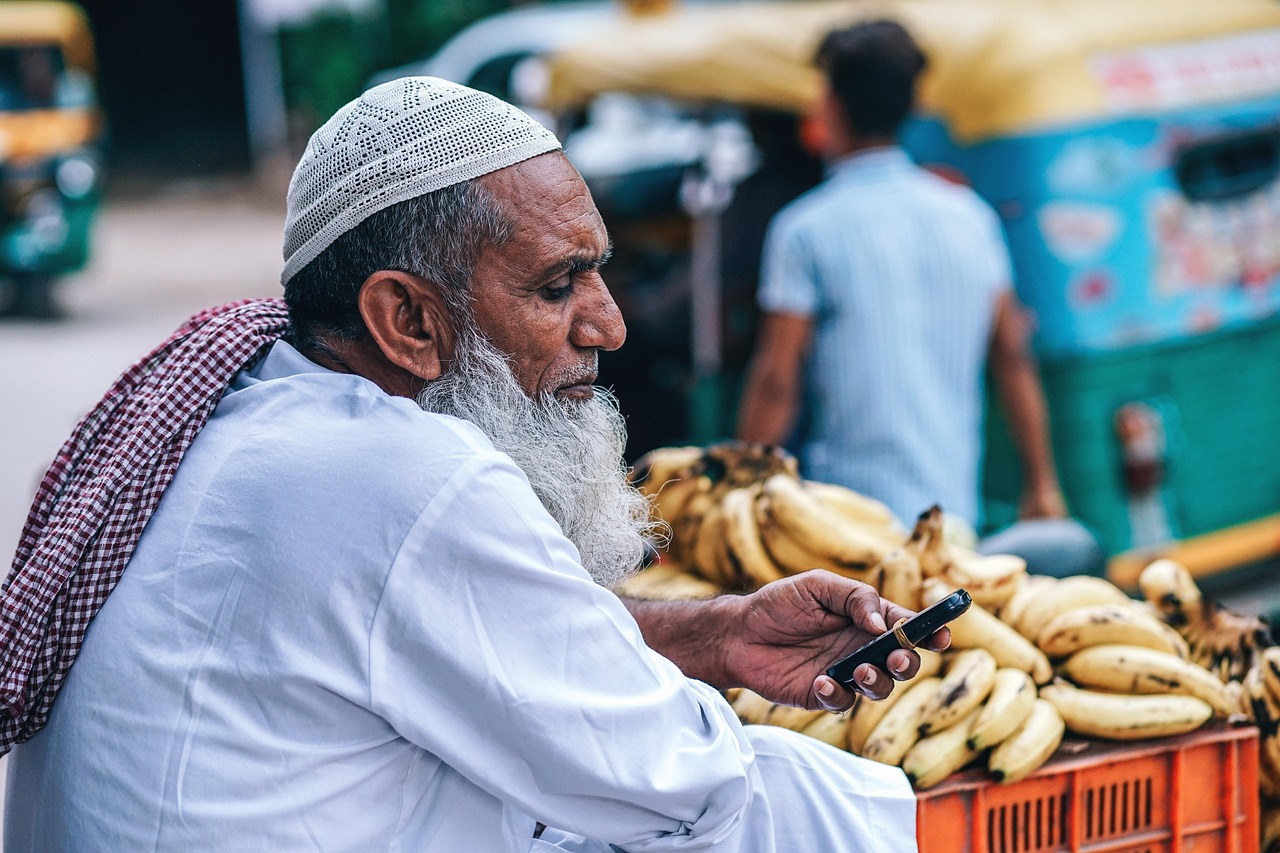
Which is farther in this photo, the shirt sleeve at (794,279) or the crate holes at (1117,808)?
the shirt sleeve at (794,279)

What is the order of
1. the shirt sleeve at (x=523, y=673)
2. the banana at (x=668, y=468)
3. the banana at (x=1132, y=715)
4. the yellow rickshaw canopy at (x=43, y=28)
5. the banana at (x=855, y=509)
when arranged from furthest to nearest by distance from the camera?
the yellow rickshaw canopy at (x=43, y=28) → the banana at (x=668, y=468) → the banana at (x=855, y=509) → the banana at (x=1132, y=715) → the shirt sleeve at (x=523, y=673)

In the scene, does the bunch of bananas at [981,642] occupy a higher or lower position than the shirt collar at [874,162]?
lower

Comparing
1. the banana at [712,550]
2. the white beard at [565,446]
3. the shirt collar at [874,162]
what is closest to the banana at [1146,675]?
the banana at [712,550]

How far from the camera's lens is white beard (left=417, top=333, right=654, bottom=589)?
184 cm

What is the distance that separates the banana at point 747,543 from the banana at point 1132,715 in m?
0.58

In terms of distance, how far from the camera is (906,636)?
1767 millimetres

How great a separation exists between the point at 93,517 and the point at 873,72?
2677 mm

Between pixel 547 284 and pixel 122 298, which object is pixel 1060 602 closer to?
pixel 547 284

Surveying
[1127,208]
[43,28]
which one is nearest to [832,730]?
[1127,208]

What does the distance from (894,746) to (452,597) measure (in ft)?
2.87

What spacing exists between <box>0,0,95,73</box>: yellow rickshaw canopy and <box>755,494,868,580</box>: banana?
11.3 meters

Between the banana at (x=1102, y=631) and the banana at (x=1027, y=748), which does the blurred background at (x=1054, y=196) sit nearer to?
the banana at (x=1102, y=631)

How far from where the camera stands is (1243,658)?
2.49 metres

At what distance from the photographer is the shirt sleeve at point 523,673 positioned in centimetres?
156
